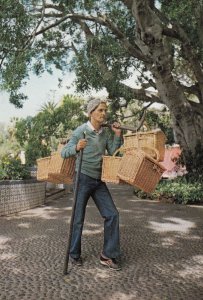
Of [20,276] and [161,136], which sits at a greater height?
[161,136]

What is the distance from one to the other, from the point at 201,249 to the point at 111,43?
9.05 meters

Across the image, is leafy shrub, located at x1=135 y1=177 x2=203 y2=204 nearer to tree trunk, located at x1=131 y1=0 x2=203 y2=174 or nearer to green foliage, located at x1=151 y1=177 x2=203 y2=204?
green foliage, located at x1=151 y1=177 x2=203 y2=204

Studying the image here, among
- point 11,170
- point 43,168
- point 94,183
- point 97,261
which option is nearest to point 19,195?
point 11,170

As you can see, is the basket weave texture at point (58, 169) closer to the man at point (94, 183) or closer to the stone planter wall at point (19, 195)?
the man at point (94, 183)

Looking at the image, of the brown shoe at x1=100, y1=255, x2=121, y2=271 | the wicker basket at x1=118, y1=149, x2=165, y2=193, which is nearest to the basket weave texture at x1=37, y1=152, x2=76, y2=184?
the wicker basket at x1=118, y1=149, x2=165, y2=193

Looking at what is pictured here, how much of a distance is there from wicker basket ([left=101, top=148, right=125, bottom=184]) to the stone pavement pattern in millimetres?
1062

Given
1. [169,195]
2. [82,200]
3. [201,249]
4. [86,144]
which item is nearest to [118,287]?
[82,200]

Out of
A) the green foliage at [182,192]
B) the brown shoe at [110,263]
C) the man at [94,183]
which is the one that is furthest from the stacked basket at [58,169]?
the green foliage at [182,192]

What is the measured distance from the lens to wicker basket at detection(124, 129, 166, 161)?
5.69 m

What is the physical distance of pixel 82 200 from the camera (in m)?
5.67

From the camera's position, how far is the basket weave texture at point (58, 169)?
5977 millimetres

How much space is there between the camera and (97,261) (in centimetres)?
584

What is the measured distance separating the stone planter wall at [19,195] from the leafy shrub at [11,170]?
240 millimetres

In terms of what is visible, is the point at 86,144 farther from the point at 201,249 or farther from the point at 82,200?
the point at 201,249
